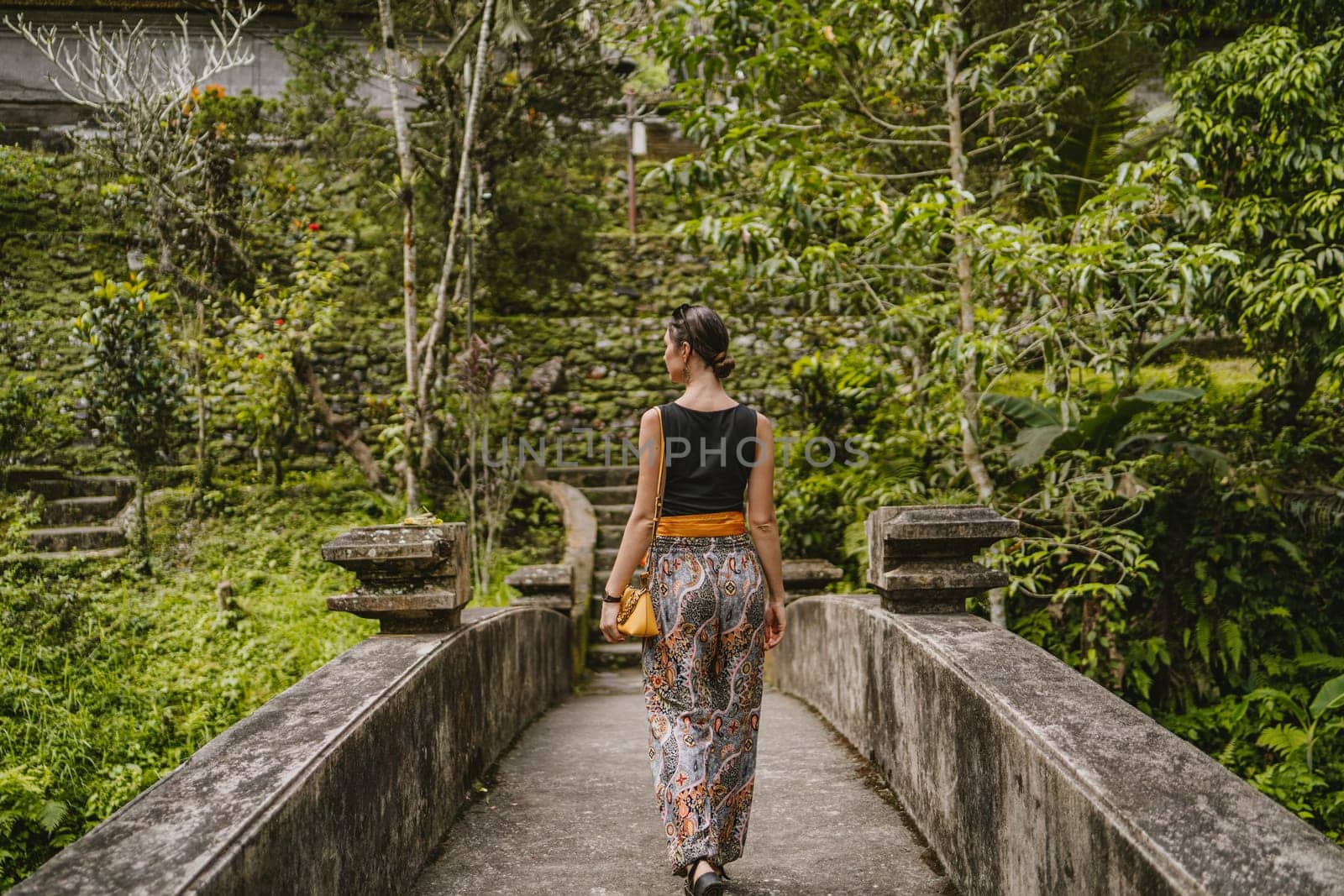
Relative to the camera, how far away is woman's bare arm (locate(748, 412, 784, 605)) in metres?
3.10

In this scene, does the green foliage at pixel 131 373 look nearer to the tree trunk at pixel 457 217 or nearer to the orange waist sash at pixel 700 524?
the tree trunk at pixel 457 217

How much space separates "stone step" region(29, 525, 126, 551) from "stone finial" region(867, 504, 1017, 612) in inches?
303

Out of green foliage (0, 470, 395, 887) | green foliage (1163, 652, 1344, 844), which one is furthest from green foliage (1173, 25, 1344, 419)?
green foliage (0, 470, 395, 887)

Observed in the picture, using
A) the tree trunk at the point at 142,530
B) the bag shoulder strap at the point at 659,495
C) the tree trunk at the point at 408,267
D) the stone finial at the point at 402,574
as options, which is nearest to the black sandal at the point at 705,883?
the bag shoulder strap at the point at 659,495

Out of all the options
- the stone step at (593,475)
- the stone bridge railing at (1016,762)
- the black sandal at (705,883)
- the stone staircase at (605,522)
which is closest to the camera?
the stone bridge railing at (1016,762)

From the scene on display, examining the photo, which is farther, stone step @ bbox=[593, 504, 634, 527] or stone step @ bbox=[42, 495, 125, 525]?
stone step @ bbox=[593, 504, 634, 527]

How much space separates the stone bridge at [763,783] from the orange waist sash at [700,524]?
843 mm

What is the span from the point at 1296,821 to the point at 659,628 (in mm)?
1743

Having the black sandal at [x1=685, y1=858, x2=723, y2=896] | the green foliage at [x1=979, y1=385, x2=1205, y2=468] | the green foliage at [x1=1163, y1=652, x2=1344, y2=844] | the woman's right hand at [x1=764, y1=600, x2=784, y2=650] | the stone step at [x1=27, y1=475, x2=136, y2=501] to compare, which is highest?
the green foliage at [x1=979, y1=385, x2=1205, y2=468]

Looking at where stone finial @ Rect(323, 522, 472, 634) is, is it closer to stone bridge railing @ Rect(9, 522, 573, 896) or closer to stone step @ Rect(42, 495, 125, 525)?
stone bridge railing @ Rect(9, 522, 573, 896)

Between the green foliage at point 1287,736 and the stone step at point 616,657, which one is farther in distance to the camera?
the stone step at point 616,657

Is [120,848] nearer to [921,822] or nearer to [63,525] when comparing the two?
[921,822]

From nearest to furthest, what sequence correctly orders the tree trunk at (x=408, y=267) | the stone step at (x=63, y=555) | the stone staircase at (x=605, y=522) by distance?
the stone step at (x=63, y=555), the stone staircase at (x=605, y=522), the tree trunk at (x=408, y=267)

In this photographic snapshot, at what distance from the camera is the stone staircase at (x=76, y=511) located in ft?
28.2
